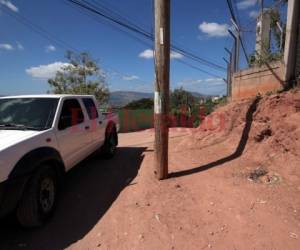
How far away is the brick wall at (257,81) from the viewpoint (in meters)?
7.00

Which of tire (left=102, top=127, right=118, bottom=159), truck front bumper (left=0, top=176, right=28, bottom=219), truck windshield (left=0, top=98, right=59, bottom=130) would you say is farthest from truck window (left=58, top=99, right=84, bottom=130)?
tire (left=102, top=127, right=118, bottom=159)

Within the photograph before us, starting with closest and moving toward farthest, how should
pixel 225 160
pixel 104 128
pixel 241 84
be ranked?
pixel 225 160, pixel 104 128, pixel 241 84

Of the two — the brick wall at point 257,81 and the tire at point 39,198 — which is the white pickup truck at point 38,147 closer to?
the tire at point 39,198

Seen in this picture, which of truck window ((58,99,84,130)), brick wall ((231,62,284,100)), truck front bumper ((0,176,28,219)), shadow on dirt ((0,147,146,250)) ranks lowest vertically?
shadow on dirt ((0,147,146,250))

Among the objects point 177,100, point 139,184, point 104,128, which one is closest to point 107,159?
point 104,128

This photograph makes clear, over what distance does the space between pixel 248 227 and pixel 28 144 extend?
3.27 metres

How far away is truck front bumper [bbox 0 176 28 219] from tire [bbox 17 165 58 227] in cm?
17

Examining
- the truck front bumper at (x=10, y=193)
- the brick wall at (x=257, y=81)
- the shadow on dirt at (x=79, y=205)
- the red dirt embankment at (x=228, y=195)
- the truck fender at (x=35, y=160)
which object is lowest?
the shadow on dirt at (x=79, y=205)

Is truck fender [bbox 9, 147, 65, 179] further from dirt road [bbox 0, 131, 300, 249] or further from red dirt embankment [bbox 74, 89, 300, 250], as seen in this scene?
red dirt embankment [bbox 74, 89, 300, 250]

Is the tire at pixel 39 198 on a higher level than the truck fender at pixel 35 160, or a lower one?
lower

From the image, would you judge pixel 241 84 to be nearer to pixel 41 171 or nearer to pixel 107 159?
pixel 107 159

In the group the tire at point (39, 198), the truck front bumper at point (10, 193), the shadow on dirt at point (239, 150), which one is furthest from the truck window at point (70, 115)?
the shadow on dirt at point (239, 150)

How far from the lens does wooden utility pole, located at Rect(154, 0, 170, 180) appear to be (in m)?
5.21

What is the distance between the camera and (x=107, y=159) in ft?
25.6
